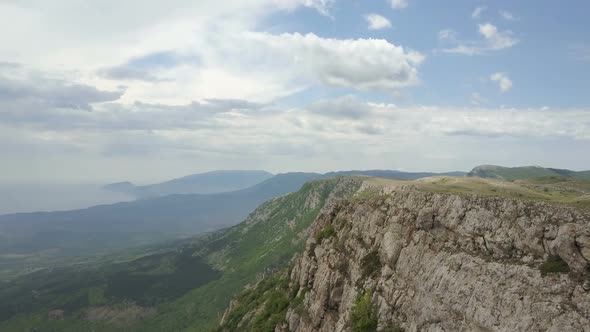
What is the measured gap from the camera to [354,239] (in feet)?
194

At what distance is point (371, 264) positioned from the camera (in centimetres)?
5088

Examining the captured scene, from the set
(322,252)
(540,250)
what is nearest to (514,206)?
(540,250)

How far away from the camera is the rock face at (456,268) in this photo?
1125 inches

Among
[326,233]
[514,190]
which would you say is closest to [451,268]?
[514,190]

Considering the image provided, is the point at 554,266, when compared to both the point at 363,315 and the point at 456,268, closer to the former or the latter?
the point at 456,268

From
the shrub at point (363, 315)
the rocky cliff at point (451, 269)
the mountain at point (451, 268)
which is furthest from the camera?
the shrub at point (363, 315)

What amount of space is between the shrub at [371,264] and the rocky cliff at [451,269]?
17cm

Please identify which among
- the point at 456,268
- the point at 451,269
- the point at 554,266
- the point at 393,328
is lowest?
the point at 393,328

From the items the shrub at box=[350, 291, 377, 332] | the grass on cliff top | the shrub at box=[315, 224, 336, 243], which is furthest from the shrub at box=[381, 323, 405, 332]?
the shrub at box=[315, 224, 336, 243]

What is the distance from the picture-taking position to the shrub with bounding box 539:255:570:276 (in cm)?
2898

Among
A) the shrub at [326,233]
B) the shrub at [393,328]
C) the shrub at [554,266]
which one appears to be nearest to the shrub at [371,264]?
the shrub at [393,328]

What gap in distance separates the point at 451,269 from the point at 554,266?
9.41m

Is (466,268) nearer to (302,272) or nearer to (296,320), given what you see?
(296,320)

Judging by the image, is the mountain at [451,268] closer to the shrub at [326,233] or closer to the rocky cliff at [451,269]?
the rocky cliff at [451,269]
